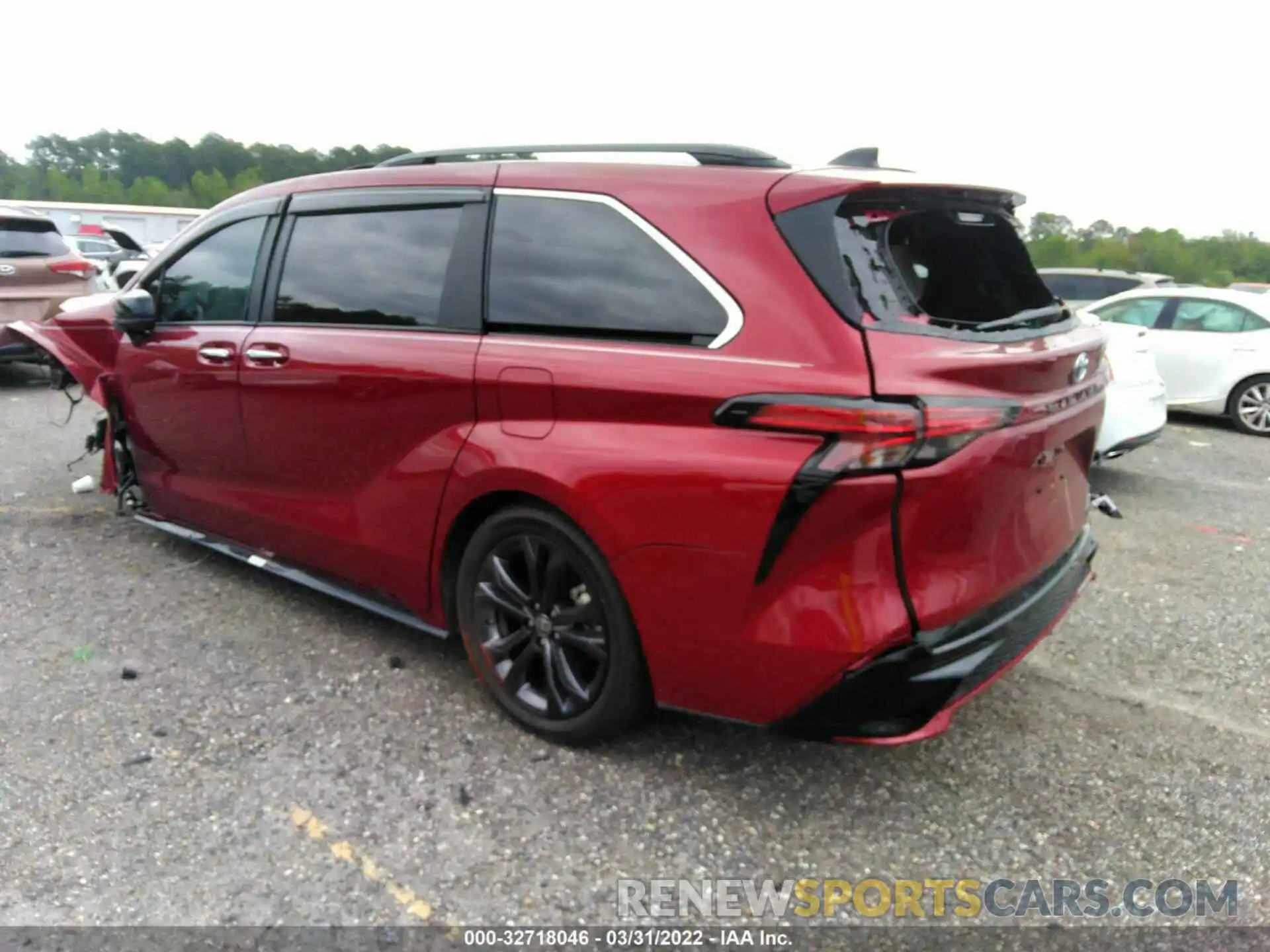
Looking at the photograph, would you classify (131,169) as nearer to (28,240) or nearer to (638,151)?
(28,240)

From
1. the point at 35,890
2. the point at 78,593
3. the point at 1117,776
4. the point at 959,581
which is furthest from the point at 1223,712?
the point at 78,593

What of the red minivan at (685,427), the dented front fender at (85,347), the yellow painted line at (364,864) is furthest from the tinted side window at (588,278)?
the dented front fender at (85,347)

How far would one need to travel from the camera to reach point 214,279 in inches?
163

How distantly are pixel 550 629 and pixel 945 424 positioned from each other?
1338 mm

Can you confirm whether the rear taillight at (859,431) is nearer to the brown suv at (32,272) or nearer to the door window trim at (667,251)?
the door window trim at (667,251)

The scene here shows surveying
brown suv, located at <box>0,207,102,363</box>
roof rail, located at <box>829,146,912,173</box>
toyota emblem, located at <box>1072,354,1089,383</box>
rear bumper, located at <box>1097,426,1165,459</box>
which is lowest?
rear bumper, located at <box>1097,426,1165,459</box>

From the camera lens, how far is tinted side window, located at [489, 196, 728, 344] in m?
2.65

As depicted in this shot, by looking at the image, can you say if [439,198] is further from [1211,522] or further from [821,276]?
[1211,522]

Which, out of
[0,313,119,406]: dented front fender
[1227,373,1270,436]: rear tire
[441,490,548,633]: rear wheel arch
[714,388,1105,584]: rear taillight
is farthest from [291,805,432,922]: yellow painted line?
[1227,373,1270,436]: rear tire

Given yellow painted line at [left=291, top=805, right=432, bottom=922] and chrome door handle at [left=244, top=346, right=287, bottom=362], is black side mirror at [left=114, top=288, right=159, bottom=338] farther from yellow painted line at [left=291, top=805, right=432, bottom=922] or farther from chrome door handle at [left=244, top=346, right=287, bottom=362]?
yellow painted line at [left=291, top=805, right=432, bottom=922]

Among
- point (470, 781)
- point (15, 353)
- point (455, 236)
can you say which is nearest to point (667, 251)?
point (455, 236)

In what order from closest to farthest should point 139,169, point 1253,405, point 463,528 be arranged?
point 463,528
point 1253,405
point 139,169

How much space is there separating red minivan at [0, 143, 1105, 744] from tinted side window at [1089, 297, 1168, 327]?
839 cm

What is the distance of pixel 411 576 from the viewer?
3365 millimetres
